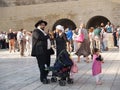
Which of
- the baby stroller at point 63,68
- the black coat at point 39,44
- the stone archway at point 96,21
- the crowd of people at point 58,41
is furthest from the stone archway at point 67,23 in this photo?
the baby stroller at point 63,68

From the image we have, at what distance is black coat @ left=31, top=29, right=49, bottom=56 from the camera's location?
10.2 m

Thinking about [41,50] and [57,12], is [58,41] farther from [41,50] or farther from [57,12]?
[57,12]

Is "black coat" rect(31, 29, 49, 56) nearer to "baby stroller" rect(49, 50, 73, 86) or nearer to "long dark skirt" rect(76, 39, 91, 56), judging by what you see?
"baby stroller" rect(49, 50, 73, 86)

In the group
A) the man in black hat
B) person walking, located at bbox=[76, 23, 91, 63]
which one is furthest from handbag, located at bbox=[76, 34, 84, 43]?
the man in black hat

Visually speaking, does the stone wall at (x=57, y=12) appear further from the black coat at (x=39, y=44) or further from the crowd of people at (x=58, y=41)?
the black coat at (x=39, y=44)

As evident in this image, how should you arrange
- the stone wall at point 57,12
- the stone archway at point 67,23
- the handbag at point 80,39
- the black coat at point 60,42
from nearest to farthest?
the black coat at point 60,42 → the handbag at point 80,39 → the stone wall at point 57,12 → the stone archway at point 67,23

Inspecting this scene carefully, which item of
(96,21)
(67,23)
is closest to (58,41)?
(96,21)

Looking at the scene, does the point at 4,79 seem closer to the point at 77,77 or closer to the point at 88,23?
the point at 77,77

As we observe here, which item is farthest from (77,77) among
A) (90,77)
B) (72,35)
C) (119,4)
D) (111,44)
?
(119,4)

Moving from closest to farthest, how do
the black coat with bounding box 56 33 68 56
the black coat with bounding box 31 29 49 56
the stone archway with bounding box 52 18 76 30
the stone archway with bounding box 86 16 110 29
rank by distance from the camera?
the black coat with bounding box 31 29 49 56, the black coat with bounding box 56 33 68 56, the stone archway with bounding box 86 16 110 29, the stone archway with bounding box 52 18 76 30

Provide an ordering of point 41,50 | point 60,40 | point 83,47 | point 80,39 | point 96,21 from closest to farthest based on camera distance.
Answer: point 41,50, point 60,40, point 80,39, point 83,47, point 96,21

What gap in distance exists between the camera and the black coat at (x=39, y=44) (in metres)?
10.2

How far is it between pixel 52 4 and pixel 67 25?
322 cm

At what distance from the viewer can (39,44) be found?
10.3m
